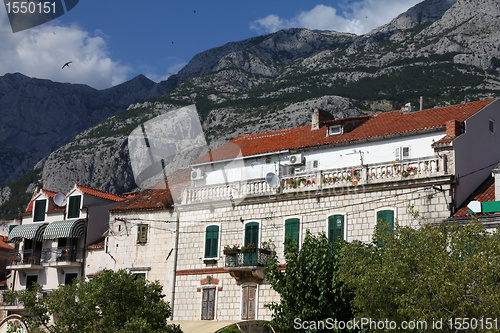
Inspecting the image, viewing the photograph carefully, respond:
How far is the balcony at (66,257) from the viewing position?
4275cm

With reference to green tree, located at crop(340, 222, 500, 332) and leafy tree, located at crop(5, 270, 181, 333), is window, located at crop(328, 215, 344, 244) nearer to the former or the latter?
green tree, located at crop(340, 222, 500, 332)

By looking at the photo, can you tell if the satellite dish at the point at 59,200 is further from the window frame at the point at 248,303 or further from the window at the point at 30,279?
the window frame at the point at 248,303

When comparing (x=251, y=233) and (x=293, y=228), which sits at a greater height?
(x=293, y=228)

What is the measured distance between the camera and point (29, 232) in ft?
148

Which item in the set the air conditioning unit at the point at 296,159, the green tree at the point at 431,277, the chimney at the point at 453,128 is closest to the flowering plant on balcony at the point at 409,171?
the chimney at the point at 453,128

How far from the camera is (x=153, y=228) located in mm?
38281

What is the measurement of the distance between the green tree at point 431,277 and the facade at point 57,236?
2456cm

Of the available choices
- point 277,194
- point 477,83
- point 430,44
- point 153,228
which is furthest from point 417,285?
point 430,44

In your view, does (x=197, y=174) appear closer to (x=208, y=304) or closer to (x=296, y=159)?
(x=296, y=159)

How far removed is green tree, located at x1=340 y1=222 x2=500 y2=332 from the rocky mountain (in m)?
74.2

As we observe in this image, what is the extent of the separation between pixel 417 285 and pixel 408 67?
106981 millimetres

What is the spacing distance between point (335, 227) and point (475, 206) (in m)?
6.74

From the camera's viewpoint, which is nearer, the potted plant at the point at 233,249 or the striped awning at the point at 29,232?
the potted plant at the point at 233,249

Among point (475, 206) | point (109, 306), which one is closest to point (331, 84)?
point (475, 206)
